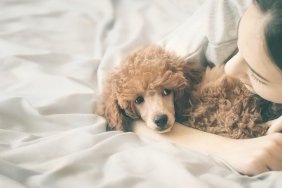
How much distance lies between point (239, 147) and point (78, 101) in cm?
40

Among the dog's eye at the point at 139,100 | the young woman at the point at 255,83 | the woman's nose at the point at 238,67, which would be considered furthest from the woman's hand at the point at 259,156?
the dog's eye at the point at 139,100

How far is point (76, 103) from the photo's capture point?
106 cm

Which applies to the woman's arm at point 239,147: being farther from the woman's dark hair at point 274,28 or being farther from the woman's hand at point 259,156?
the woman's dark hair at point 274,28

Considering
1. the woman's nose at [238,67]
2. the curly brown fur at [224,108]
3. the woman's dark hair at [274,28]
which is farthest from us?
the curly brown fur at [224,108]

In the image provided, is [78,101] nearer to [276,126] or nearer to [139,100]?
[139,100]

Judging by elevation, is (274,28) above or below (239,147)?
above

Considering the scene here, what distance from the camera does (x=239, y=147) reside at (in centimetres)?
86

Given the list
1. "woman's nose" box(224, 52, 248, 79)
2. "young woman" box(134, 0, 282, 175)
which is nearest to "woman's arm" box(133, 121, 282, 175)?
"young woman" box(134, 0, 282, 175)

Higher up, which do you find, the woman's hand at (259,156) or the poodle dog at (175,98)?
the poodle dog at (175,98)

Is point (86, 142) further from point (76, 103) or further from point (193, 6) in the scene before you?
point (193, 6)

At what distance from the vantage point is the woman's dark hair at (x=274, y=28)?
675 mm

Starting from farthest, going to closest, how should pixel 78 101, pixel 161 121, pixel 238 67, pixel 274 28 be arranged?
pixel 78 101 → pixel 161 121 → pixel 238 67 → pixel 274 28

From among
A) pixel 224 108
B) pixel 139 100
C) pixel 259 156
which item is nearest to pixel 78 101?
pixel 139 100

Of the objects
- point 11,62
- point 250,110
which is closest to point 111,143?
point 250,110
